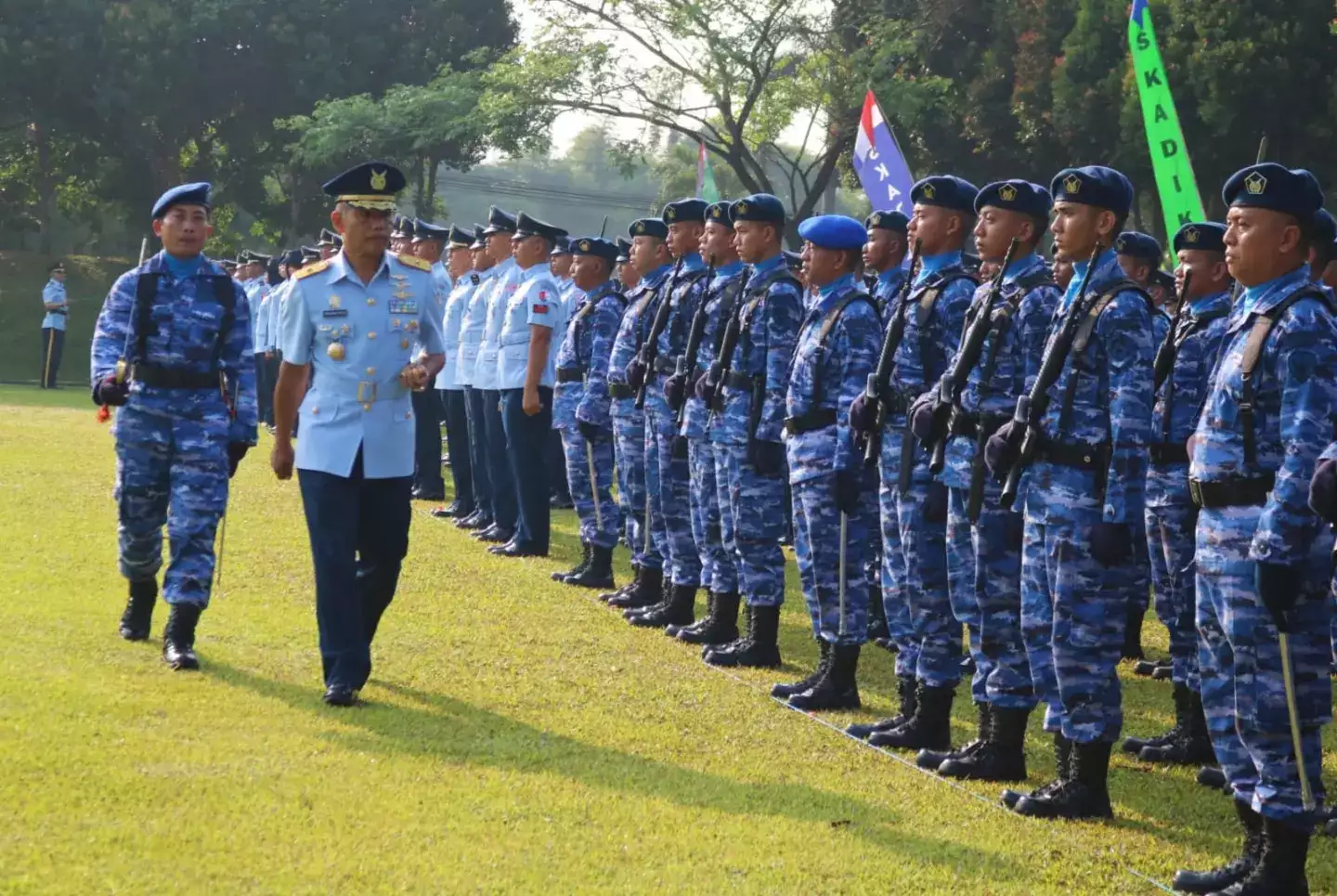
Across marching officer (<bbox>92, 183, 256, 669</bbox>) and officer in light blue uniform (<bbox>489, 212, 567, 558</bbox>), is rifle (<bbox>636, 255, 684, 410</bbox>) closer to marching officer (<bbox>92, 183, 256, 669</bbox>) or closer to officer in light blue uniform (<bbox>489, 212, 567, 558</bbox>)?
officer in light blue uniform (<bbox>489, 212, 567, 558</bbox>)

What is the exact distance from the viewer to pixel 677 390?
9.73 m

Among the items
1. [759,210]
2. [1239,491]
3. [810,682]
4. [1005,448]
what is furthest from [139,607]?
[1239,491]

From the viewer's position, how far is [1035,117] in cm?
2997

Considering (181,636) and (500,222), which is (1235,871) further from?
(500,222)

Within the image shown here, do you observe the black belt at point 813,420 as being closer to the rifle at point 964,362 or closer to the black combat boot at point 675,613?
the rifle at point 964,362

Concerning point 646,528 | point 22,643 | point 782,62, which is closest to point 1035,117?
point 782,62

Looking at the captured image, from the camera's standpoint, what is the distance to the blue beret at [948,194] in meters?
7.41

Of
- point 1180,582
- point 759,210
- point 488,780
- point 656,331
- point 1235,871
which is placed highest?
point 759,210

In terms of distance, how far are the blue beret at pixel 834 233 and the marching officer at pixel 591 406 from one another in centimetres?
366

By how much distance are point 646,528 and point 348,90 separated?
3774cm

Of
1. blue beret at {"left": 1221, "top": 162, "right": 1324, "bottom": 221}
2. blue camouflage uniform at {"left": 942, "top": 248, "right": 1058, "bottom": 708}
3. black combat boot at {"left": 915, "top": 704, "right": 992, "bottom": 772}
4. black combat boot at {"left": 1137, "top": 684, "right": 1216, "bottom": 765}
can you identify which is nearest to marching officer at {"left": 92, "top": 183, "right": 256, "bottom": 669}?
black combat boot at {"left": 915, "top": 704, "right": 992, "bottom": 772}

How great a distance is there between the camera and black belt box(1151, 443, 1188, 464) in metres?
7.57

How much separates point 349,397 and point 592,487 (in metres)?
4.37

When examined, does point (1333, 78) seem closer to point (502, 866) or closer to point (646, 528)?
point (646, 528)
